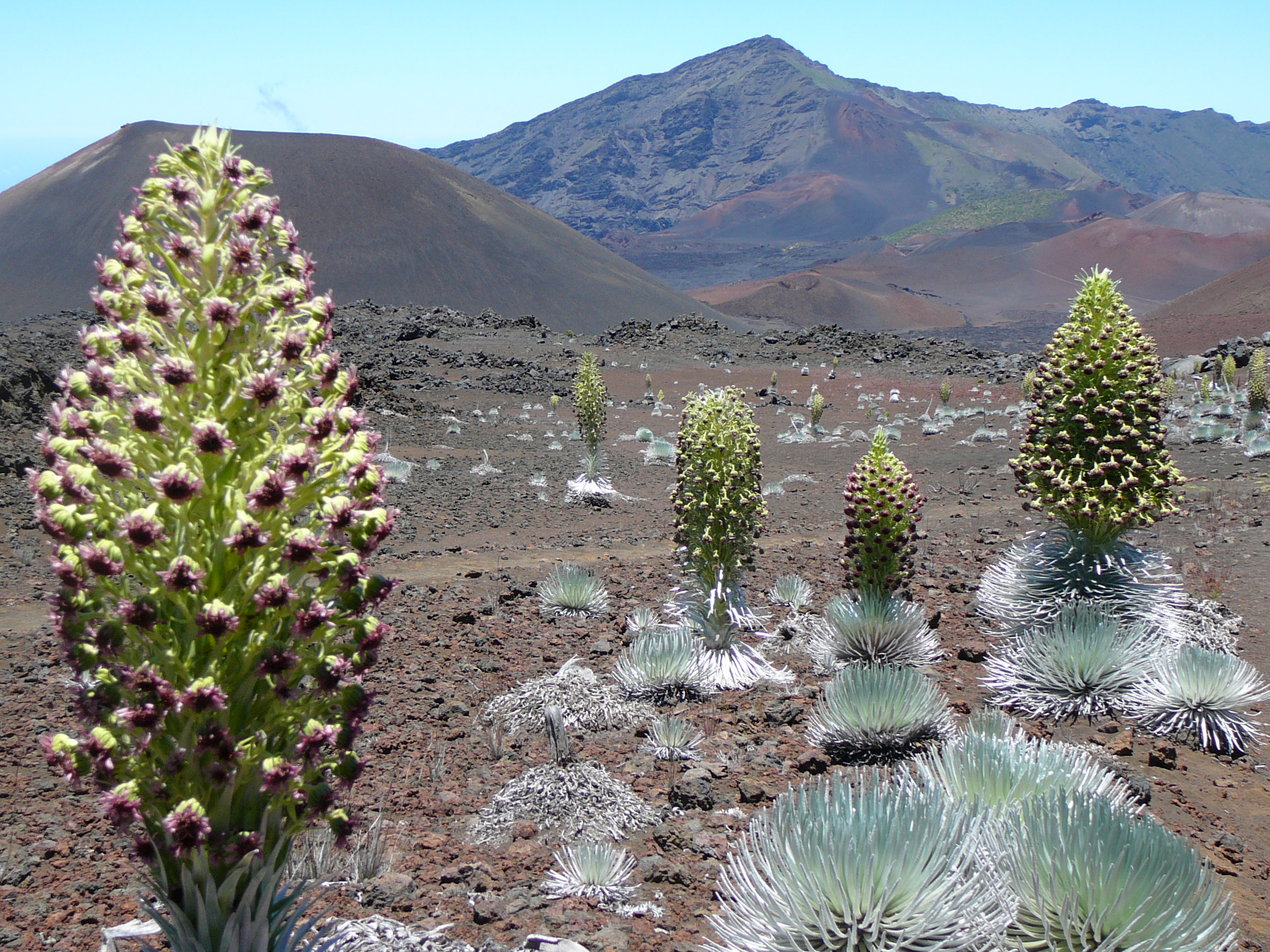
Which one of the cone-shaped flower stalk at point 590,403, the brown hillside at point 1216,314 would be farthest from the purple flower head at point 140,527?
the brown hillside at point 1216,314

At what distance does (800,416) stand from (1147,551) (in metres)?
14.5

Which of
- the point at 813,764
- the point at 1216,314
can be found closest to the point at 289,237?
the point at 813,764

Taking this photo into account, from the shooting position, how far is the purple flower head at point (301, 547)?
135 centimetres

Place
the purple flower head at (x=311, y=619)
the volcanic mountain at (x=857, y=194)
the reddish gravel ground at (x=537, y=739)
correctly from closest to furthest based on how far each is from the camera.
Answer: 1. the purple flower head at (x=311, y=619)
2. the reddish gravel ground at (x=537, y=739)
3. the volcanic mountain at (x=857, y=194)

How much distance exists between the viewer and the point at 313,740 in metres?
1.43

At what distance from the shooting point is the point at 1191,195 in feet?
321

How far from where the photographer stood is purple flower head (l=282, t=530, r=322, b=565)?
1.35m

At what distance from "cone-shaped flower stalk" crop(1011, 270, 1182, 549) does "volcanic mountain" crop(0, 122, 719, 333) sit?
33.9 meters

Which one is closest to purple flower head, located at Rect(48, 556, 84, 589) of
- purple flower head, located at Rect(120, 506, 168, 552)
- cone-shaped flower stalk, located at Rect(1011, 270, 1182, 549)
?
purple flower head, located at Rect(120, 506, 168, 552)

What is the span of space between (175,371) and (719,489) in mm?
3045

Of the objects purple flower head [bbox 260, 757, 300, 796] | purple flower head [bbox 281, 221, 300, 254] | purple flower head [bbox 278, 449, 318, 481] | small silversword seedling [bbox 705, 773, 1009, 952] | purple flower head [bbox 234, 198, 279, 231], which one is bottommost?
small silversword seedling [bbox 705, 773, 1009, 952]

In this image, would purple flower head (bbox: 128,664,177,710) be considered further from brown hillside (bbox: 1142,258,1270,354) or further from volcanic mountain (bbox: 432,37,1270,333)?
volcanic mountain (bbox: 432,37,1270,333)

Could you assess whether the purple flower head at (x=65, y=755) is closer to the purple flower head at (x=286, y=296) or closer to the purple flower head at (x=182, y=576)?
the purple flower head at (x=182, y=576)

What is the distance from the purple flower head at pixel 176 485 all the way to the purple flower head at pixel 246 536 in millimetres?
74
